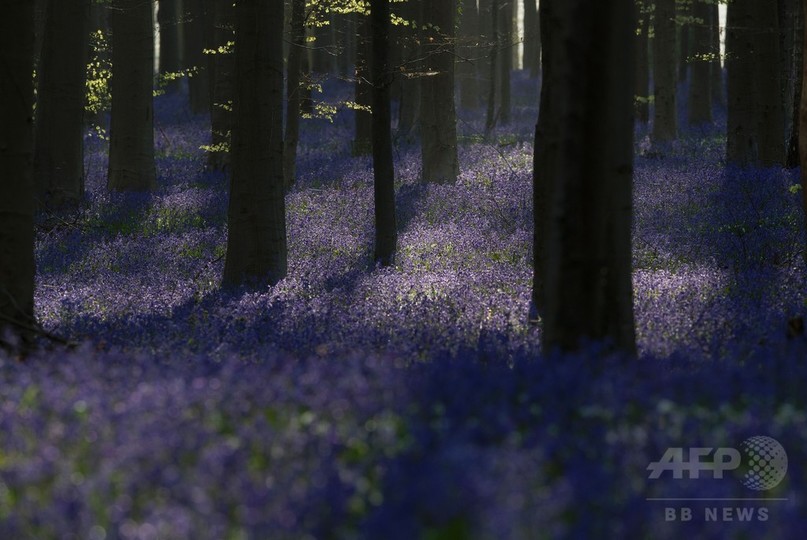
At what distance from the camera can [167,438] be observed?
355 centimetres

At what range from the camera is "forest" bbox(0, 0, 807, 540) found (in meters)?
3.12

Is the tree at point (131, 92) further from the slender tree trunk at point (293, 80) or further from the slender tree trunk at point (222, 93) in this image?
the slender tree trunk at point (293, 80)

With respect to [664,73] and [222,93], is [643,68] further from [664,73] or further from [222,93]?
[222,93]

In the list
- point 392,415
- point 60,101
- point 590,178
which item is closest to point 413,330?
point 590,178

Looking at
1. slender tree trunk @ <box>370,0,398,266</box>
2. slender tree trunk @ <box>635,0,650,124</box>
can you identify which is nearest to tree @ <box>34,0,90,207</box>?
slender tree trunk @ <box>370,0,398,266</box>

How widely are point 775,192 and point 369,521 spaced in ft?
40.0

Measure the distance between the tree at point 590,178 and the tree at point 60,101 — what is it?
38.2ft

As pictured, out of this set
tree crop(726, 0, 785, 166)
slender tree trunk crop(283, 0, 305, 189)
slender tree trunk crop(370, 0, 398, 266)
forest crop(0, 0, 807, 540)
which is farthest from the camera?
slender tree trunk crop(283, 0, 305, 189)

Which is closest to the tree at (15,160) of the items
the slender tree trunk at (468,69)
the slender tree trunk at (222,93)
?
the slender tree trunk at (222,93)

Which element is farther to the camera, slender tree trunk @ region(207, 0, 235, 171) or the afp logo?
slender tree trunk @ region(207, 0, 235, 171)

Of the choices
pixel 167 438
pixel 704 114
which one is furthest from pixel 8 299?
pixel 704 114

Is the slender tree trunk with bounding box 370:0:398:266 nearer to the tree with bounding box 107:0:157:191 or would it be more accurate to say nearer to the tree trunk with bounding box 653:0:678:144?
the tree with bounding box 107:0:157:191

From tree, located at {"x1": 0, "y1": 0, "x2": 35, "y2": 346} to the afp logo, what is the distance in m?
4.74

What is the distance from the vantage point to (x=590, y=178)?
5.37 metres
